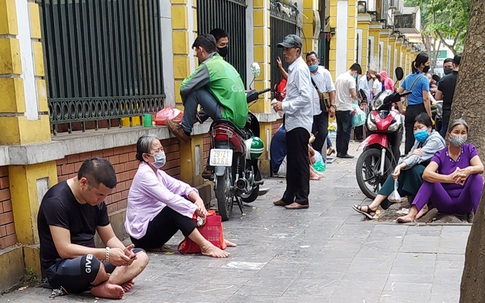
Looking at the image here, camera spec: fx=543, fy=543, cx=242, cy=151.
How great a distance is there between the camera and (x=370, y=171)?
23.5 ft

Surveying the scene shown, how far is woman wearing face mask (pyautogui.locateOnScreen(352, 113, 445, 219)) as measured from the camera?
5.83 meters

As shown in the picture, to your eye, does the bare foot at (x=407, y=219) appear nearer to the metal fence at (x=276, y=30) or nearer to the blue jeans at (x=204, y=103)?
the blue jeans at (x=204, y=103)

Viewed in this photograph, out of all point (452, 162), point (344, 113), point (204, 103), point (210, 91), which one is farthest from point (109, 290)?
point (344, 113)

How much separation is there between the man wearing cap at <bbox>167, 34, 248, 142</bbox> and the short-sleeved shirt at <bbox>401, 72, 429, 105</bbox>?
342 cm

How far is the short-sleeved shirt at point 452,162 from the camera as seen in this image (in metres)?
5.41

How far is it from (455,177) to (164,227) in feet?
9.44

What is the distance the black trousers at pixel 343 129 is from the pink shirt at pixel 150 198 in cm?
705

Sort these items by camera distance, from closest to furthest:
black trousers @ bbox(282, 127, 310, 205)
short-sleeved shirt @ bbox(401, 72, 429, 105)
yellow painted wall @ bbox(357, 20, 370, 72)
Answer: black trousers @ bbox(282, 127, 310, 205)
short-sleeved shirt @ bbox(401, 72, 429, 105)
yellow painted wall @ bbox(357, 20, 370, 72)

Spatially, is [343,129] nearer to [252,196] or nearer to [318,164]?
[318,164]

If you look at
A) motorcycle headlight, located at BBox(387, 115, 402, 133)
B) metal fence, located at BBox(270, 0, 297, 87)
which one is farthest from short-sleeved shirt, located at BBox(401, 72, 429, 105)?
metal fence, located at BBox(270, 0, 297, 87)

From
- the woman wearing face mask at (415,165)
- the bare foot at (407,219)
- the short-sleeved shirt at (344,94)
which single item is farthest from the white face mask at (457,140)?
the short-sleeved shirt at (344,94)

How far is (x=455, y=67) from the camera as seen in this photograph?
26.7 ft

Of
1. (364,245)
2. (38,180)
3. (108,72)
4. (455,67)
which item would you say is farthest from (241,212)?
(455,67)

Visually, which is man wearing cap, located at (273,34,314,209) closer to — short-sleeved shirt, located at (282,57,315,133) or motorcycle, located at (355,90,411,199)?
short-sleeved shirt, located at (282,57,315,133)
